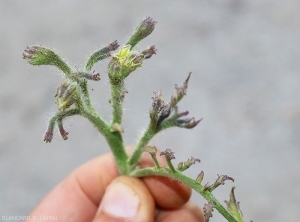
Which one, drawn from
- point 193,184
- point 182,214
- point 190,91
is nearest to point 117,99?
point 193,184

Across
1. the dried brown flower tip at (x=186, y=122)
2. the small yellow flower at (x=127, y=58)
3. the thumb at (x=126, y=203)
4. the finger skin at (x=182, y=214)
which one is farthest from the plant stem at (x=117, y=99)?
the finger skin at (x=182, y=214)

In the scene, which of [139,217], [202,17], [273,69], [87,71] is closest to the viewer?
[87,71]

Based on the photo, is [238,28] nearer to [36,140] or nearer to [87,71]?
[36,140]

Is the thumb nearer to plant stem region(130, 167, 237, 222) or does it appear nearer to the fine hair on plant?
plant stem region(130, 167, 237, 222)

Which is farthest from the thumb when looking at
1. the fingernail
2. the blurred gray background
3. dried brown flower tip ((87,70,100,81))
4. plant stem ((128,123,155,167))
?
the blurred gray background

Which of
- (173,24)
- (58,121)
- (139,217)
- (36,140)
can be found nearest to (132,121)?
(36,140)

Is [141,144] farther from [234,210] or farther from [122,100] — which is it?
[234,210]

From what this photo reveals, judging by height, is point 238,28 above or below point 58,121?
above
